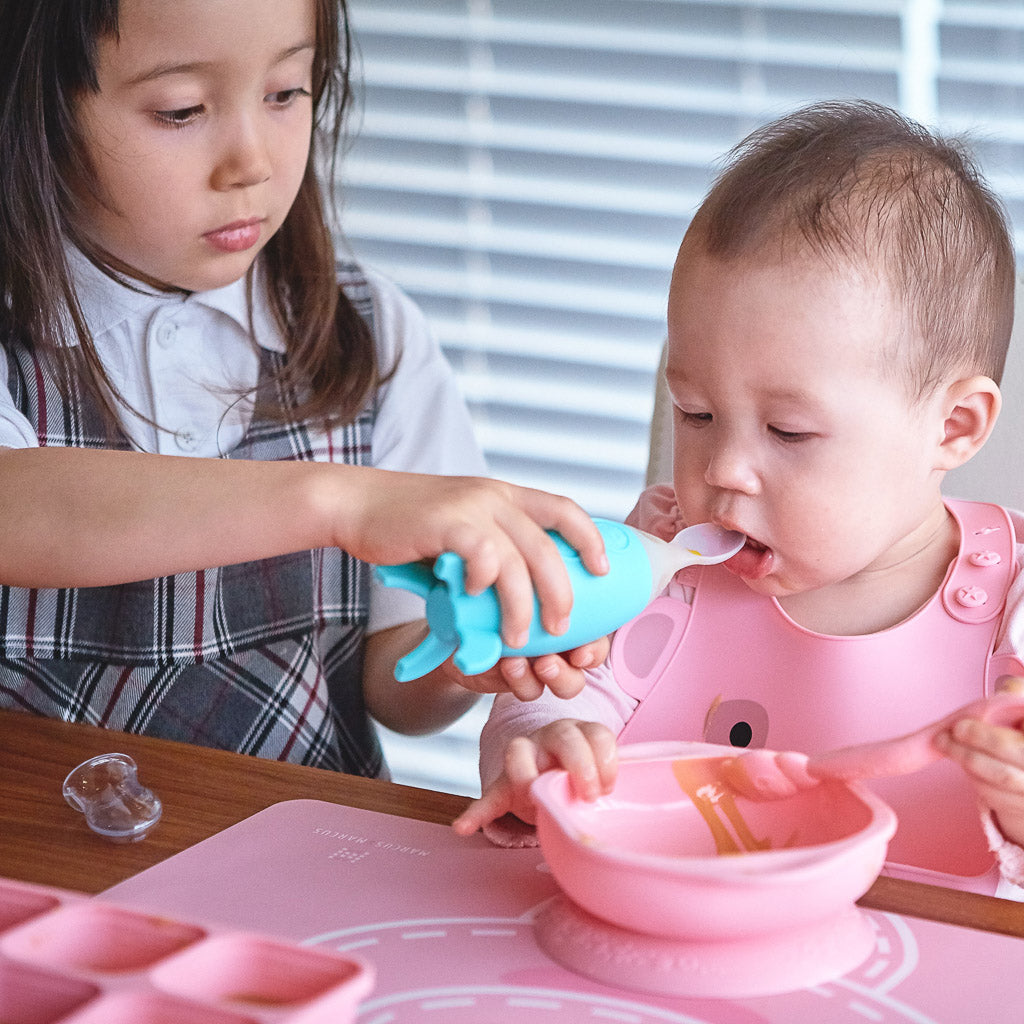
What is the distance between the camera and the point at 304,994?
398 mm

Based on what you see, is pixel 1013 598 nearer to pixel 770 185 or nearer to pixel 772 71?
pixel 770 185

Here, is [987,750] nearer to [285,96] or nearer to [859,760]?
[859,760]

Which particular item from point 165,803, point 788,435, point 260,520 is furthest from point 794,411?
point 165,803

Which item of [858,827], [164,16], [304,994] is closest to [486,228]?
[164,16]

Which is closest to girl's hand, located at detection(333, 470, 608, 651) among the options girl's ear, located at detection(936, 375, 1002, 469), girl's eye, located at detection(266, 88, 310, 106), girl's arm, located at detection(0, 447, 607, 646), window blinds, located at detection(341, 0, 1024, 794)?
girl's arm, located at detection(0, 447, 607, 646)

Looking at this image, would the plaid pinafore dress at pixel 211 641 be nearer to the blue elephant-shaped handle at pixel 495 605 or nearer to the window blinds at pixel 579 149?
the blue elephant-shaped handle at pixel 495 605

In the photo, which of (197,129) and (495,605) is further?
(197,129)

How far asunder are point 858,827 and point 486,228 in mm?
1479

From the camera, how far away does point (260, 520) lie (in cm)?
65

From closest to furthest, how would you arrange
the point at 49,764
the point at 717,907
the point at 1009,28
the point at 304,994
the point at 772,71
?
the point at 304,994 < the point at 717,907 < the point at 49,764 < the point at 1009,28 < the point at 772,71

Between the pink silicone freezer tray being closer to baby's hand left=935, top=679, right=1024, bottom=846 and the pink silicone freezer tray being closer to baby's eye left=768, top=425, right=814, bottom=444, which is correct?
baby's hand left=935, top=679, right=1024, bottom=846

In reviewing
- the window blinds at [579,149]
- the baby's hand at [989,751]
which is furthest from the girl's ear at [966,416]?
the window blinds at [579,149]

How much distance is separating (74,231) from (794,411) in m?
0.59

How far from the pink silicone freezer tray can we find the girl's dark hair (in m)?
0.64
